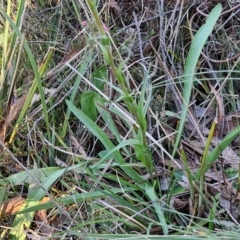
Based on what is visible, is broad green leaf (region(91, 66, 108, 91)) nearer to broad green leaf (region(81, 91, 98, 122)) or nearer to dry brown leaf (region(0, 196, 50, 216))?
broad green leaf (region(81, 91, 98, 122))

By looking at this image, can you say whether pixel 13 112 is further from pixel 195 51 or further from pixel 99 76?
pixel 195 51

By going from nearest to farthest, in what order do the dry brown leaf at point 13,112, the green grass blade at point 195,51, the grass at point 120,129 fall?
the grass at point 120,129 < the green grass blade at point 195,51 < the dry brown leaf at point 13,112

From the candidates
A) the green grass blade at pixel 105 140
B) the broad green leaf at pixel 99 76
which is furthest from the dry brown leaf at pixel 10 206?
the broad green leaf at pixel 99 76

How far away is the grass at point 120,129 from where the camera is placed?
1002 millimetres

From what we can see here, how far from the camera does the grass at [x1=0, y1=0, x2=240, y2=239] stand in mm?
1002

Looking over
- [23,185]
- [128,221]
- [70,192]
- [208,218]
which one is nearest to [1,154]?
[23,185]

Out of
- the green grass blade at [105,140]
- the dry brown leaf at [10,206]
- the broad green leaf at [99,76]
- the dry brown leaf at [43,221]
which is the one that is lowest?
the dry brown leaf at [43,221]

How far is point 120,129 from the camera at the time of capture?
1.21m

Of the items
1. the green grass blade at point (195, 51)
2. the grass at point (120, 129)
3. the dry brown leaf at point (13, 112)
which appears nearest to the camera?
the grass at point (120, 129)

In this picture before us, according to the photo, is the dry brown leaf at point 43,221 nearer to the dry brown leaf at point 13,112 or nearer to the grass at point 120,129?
the grass at point 120,129

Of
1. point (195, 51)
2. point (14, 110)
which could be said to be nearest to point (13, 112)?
A: point (14, 110)

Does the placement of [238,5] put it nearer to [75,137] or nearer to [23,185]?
[75,137]

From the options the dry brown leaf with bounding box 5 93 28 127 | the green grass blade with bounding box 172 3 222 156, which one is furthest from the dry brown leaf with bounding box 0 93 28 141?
the green grass blade with bounding box 172 3 222 156

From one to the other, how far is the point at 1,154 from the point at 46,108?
15 centimetres
